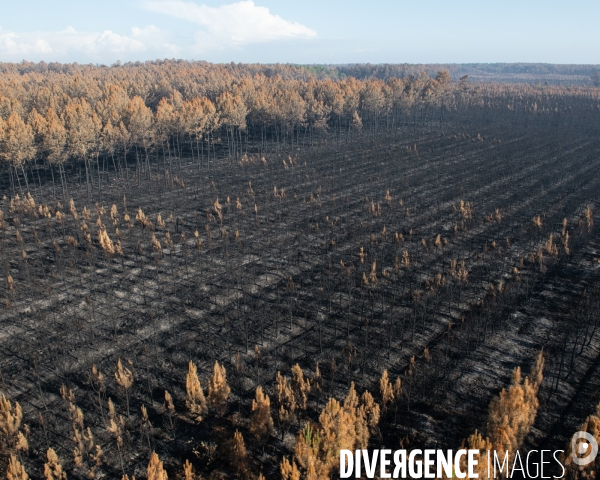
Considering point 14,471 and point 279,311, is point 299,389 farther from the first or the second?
point 14,471

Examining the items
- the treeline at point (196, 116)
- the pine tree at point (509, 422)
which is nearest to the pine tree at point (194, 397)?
the pine tree at point (509, 422)

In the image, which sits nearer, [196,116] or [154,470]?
[154,470]

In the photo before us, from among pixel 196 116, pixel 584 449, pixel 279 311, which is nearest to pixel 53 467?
pixel 279 311

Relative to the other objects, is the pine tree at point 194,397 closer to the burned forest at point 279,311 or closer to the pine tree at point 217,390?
the burned forest at point 279,311

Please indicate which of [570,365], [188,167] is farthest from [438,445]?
[188,167]

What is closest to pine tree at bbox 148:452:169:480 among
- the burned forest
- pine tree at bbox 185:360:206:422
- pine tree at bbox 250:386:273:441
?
the burned forest

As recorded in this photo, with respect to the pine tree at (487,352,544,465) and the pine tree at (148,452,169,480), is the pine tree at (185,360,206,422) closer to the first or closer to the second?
the pine tree at (148,452,169,480)

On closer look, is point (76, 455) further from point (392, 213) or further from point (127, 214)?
point (392, 213)
